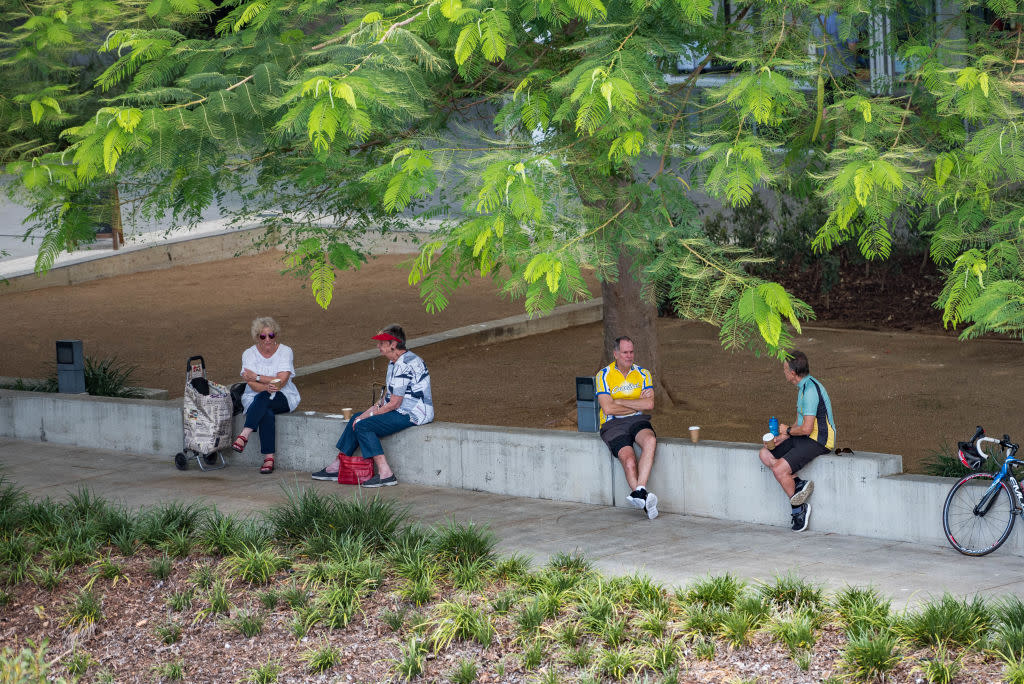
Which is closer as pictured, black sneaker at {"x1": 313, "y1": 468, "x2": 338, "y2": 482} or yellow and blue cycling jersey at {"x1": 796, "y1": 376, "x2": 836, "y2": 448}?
yellow and blue cycling jersey at {"x1": 796, "y1": 376, "x2": 836, "y2": 448}

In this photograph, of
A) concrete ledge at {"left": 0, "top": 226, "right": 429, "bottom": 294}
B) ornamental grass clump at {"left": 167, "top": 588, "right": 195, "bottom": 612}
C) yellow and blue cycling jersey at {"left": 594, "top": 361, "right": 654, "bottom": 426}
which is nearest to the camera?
ornamental grass clump at {"left": 167, "top": 588, "right": 195, "bottom": 612}

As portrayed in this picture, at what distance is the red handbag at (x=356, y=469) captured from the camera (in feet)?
34.6

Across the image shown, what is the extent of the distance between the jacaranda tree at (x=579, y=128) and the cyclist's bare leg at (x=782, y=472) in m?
0.87

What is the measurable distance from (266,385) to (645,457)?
11.9ft

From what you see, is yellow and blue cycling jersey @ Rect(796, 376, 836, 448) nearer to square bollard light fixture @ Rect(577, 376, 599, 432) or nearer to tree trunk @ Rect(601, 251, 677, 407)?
square bollard light fixture @ Rect(577, 376, 599, 432)

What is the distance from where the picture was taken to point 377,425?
10.4 metres

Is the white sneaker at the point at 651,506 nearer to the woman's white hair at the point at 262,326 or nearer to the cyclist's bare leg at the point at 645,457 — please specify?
the cyclist's bare leg at the point at 645,457

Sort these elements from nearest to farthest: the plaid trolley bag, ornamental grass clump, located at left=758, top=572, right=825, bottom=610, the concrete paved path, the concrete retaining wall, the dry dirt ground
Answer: ornamental grass clump, located at left=758, top=572, right=825, bottom=610, the concrete paved path, the concrete retaining wall, the plaid trolley bag, the dry dirt ground

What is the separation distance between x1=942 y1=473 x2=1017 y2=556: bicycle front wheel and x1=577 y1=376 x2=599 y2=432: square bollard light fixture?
2.83 m

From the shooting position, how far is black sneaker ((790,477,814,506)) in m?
8.64

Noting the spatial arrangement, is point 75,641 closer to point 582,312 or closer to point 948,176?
point 948,176

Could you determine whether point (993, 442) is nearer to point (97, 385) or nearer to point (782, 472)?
point (782, 472)

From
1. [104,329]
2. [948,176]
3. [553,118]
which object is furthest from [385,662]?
[104,329]

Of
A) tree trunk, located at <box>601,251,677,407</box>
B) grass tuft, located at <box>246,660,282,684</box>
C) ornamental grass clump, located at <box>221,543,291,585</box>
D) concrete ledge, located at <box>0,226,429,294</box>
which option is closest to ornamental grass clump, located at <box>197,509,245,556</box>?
ornamental grass clump, located at <box>221,543,291,585</box>
